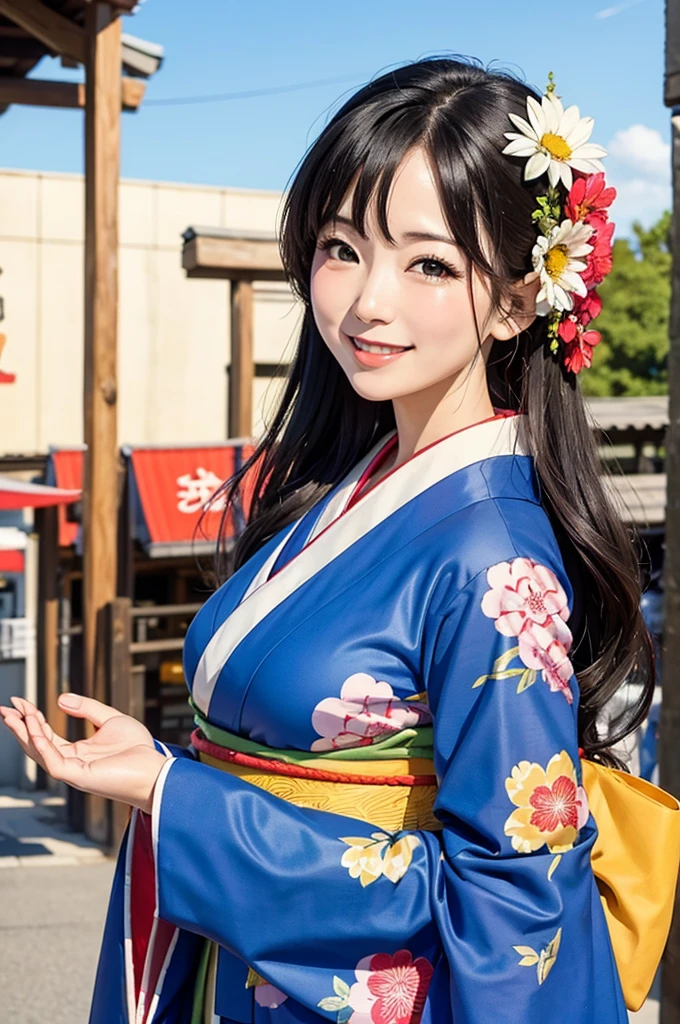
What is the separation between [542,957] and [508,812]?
173mm

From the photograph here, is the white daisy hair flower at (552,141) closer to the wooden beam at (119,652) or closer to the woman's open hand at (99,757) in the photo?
the woman's open hand at (99,757)

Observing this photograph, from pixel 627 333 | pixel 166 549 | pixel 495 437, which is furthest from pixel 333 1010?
pixel 627 333

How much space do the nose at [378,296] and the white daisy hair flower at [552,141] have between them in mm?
223

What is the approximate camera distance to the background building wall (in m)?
10.8

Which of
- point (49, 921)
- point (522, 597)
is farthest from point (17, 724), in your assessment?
point (49, 921)

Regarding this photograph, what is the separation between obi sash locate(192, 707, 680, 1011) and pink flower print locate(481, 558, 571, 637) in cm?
20

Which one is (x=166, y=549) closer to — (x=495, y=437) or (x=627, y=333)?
(x=495, y=437)

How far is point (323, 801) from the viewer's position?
1.45 metres

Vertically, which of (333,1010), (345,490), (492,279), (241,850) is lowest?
(333,1010)

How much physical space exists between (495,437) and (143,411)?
10.3m

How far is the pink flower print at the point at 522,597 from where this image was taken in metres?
1.34

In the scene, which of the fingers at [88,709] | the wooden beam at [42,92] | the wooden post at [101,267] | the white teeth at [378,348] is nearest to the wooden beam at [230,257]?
the wooden post at [101,267]

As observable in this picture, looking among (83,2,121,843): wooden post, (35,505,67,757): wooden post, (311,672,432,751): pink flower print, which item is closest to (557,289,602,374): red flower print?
(311,672,432,751): pink flower print

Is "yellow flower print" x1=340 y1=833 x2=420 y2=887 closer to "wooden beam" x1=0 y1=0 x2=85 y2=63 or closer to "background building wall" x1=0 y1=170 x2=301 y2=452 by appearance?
"wooden beam" x1=0 y1=0 x2=85 y2=63
